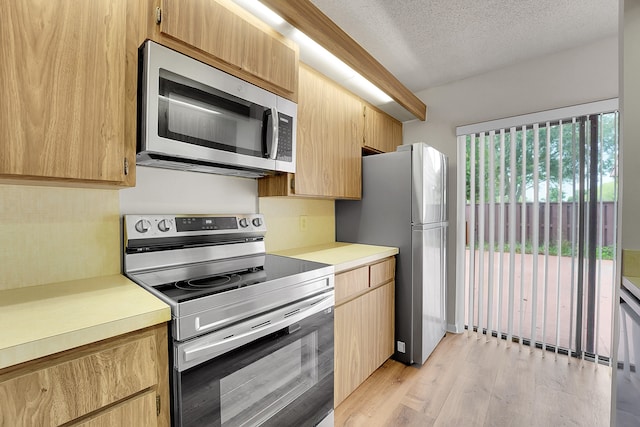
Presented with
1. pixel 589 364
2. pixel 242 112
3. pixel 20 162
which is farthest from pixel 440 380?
pixel 20 162

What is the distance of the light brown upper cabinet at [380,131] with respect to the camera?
249cm

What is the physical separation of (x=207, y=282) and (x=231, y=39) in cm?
113

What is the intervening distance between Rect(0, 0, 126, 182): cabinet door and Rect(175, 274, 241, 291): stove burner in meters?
0.48

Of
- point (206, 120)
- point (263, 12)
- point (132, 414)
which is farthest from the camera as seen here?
point (263, 12)

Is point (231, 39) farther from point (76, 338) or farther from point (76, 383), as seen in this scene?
point (76, 383)

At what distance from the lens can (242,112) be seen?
4.70ft

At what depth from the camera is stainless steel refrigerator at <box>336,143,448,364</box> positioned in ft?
6.91

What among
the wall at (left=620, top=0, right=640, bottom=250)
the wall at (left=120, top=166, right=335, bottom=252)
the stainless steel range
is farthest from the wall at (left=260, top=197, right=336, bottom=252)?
the wall at (left=620, top=0, right=640, bottom=250)

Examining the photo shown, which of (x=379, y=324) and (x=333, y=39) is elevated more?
(x=333, y=39)

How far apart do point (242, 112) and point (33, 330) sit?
1.13 metres

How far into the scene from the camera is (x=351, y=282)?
5.65 ft

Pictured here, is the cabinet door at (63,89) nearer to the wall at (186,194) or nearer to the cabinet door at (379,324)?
the wall at (186,194)

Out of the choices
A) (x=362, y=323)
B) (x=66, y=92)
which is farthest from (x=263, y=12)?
(x=362, y=323)

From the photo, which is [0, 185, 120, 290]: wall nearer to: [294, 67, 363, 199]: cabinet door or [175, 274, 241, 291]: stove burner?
[175, 274, 241, 291]: stove burner
